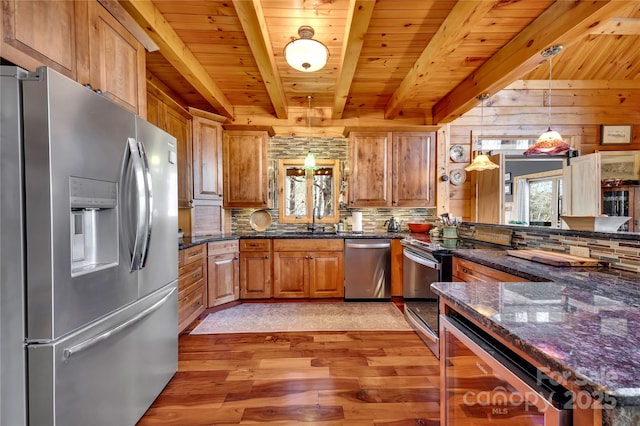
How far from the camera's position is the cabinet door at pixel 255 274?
3.34m

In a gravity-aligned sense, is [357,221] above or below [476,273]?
above

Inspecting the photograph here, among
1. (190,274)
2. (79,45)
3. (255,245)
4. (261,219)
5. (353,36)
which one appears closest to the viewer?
(79,45)

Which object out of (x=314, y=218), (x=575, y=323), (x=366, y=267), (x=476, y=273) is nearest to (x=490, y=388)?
(x=575, y=323)

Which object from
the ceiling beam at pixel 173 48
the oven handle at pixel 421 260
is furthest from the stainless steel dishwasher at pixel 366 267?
the ceiling beam at pixel 173 48

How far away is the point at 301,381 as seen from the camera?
1.86m

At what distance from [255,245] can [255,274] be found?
38cm

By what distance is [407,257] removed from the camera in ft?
9.47

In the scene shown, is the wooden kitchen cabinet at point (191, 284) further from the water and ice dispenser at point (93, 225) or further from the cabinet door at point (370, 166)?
the cabinet door at point (370, 166)

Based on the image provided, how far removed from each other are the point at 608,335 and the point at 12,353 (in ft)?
6.33

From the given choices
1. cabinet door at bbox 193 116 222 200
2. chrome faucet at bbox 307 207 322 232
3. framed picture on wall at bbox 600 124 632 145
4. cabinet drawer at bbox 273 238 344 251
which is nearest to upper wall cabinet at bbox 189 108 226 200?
cabinet door at bbox 193 116 222 200

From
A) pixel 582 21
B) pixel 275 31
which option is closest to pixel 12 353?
pixel 275 31

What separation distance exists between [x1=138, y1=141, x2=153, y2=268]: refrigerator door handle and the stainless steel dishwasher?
7.60 ft

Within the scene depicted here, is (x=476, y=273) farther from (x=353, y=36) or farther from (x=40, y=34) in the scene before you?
(x=40, y=34)

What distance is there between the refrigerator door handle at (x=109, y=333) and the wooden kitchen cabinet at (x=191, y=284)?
0.75m
